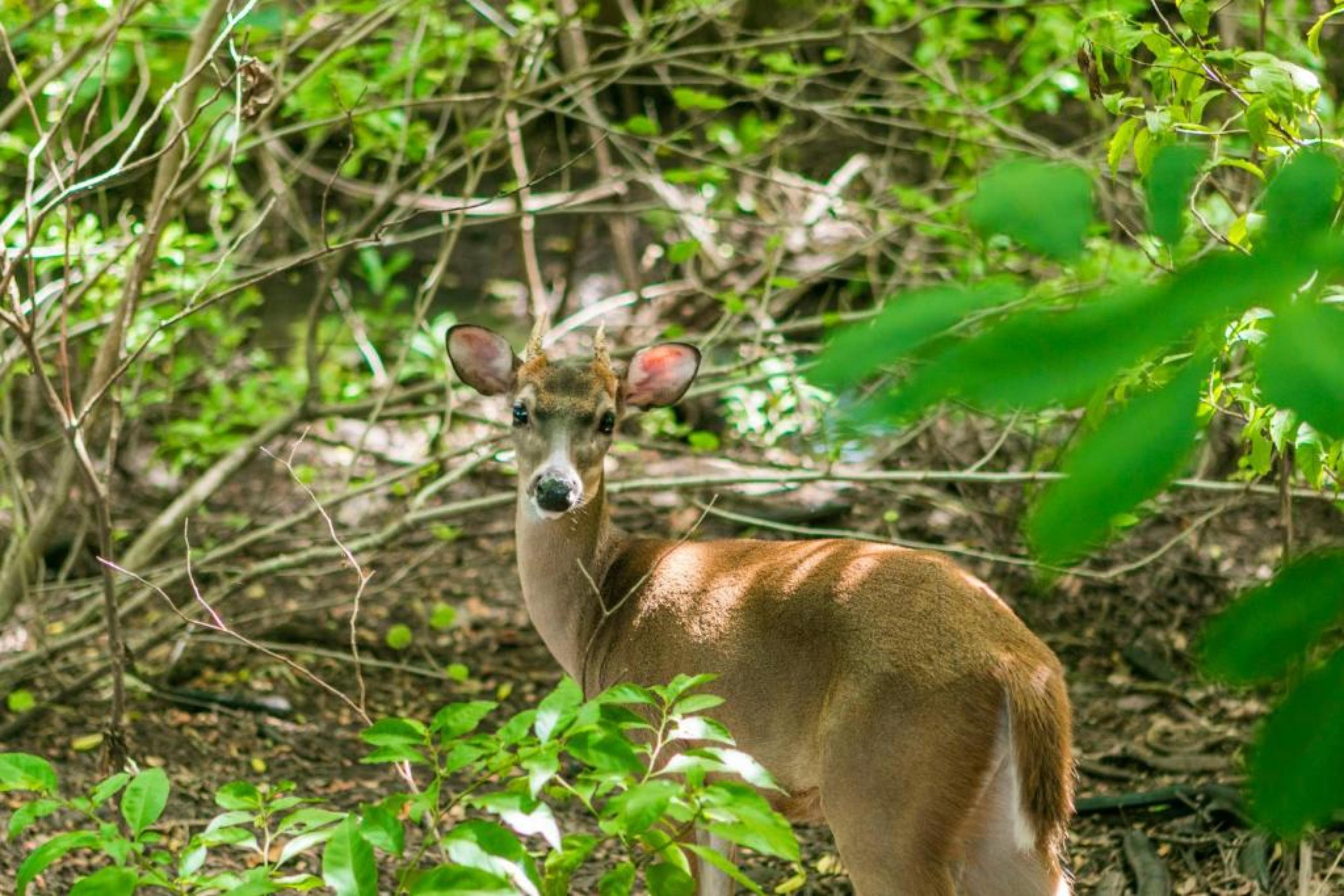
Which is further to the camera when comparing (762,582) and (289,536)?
(289,536)

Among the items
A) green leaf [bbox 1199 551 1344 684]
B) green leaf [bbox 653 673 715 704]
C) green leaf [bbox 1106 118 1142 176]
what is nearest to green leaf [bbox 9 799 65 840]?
green leaf [bbox 653 673 715 704]

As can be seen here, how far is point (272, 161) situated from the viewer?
6863 millimetres

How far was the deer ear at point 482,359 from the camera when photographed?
4.98 m

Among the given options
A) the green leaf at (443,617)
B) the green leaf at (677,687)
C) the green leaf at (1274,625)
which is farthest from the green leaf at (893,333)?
the green leaf at (443,617)

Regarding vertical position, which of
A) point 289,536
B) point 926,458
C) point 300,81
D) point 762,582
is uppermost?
point 300,81

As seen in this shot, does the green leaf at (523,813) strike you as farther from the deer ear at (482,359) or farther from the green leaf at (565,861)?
the deer ear at (482,359)

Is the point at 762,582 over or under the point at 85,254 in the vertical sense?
under

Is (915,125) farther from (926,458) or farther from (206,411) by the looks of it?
(206,411)

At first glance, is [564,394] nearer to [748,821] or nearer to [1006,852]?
[1006,852]

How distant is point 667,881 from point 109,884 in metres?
0.88


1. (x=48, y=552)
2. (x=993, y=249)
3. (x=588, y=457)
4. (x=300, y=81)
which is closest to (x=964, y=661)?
(x=588, y=457)

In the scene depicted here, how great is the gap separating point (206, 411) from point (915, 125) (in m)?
3.53

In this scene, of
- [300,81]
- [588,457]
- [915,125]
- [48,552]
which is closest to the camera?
[588,457]

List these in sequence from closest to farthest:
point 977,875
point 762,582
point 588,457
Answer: point 977,875
point 762,582
point 588,457
